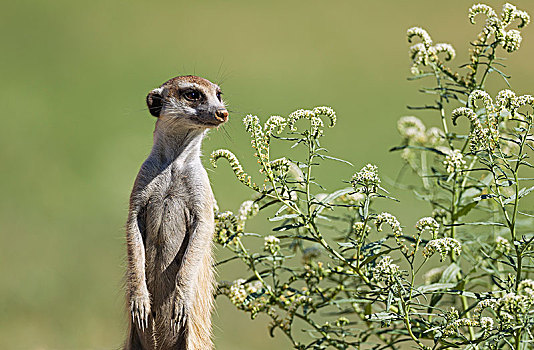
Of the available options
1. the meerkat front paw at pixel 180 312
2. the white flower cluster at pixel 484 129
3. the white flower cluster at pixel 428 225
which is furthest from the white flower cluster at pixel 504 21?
the meerkat front paw at pixel 180 312

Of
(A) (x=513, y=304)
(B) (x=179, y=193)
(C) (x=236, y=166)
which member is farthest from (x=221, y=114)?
(A) (x=513, y=304)

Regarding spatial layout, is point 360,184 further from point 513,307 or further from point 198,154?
point 198,154

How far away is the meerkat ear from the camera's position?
283 cm

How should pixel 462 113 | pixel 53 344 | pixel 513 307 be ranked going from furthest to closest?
pixel 53 344 → pixel 462 113 → pixel 513 307

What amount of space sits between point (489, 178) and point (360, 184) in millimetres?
887

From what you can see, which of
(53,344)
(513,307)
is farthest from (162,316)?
(53,344)

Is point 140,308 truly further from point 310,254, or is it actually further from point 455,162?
point 455,162

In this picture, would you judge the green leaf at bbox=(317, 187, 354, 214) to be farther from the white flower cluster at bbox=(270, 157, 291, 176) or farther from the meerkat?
the meerkat

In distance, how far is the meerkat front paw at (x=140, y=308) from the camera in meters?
2.69

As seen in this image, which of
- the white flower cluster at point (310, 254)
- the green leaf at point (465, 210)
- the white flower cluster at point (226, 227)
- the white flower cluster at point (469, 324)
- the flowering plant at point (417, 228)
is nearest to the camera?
the white flower cluster at point (469, 324)

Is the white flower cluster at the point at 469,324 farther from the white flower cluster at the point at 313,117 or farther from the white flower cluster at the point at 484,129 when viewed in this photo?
the white flower cluster at the point at 313,117

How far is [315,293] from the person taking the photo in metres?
2.89

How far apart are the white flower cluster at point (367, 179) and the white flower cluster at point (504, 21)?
30.7 inches

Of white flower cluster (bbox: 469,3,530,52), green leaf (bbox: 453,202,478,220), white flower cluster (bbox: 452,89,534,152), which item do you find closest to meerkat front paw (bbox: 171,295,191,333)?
green leaf (bbox: 453,202,478,220)
